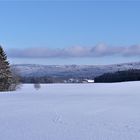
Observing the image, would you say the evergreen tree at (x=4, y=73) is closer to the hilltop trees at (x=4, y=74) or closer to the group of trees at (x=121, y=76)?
the hilltop trees at (x=4, y=74)

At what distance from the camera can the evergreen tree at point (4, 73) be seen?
5612 cm

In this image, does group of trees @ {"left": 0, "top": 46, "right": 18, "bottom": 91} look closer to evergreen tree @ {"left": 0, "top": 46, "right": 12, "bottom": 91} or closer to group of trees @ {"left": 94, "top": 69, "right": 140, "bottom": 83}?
evergreen tree @ {"left": 0, "top": 46, "right": 12, "bottom": 91}

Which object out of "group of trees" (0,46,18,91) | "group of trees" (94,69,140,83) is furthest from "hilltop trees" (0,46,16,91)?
"group of trees" (94,69,140,83)

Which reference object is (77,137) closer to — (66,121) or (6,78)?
(66,121)

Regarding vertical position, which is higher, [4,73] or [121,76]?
[121,76]

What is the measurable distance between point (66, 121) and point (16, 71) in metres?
52.7

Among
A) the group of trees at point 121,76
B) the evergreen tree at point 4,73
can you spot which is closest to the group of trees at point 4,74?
the evergreen tree at point 4,73

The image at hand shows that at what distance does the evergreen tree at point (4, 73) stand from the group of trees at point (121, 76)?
2127 inches

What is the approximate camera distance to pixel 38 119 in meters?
18.5

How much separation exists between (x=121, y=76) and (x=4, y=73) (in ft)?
203

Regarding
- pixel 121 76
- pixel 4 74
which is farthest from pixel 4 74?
pixel 121 76

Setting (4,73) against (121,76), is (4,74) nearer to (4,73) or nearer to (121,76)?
(4,73)

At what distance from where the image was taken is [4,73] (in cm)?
5634

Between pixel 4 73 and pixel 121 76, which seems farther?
pixel 121 76
